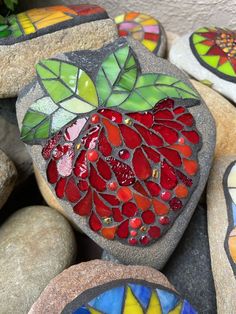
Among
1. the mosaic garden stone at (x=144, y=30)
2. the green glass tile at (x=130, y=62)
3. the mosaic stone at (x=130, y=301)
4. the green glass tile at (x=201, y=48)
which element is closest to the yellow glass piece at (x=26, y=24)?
the green glass tile at (x=130, y=62)

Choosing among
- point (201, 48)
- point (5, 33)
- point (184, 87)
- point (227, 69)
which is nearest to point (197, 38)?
point (201, 48)

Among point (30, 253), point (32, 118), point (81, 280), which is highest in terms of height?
point (32, 118)

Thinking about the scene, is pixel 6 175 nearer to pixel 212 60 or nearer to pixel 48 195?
pixel 48 195

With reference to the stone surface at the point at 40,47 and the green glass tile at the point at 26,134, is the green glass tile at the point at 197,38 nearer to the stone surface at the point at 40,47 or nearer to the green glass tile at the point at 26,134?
the stone surface at the point at 40,47

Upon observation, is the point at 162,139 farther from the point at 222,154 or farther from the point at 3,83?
the point at 3,83

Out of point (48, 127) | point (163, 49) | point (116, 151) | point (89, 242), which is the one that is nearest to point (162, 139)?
point (116, 151)

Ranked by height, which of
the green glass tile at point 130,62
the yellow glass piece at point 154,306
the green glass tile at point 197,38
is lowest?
the yellow glass piece at point 154,306
